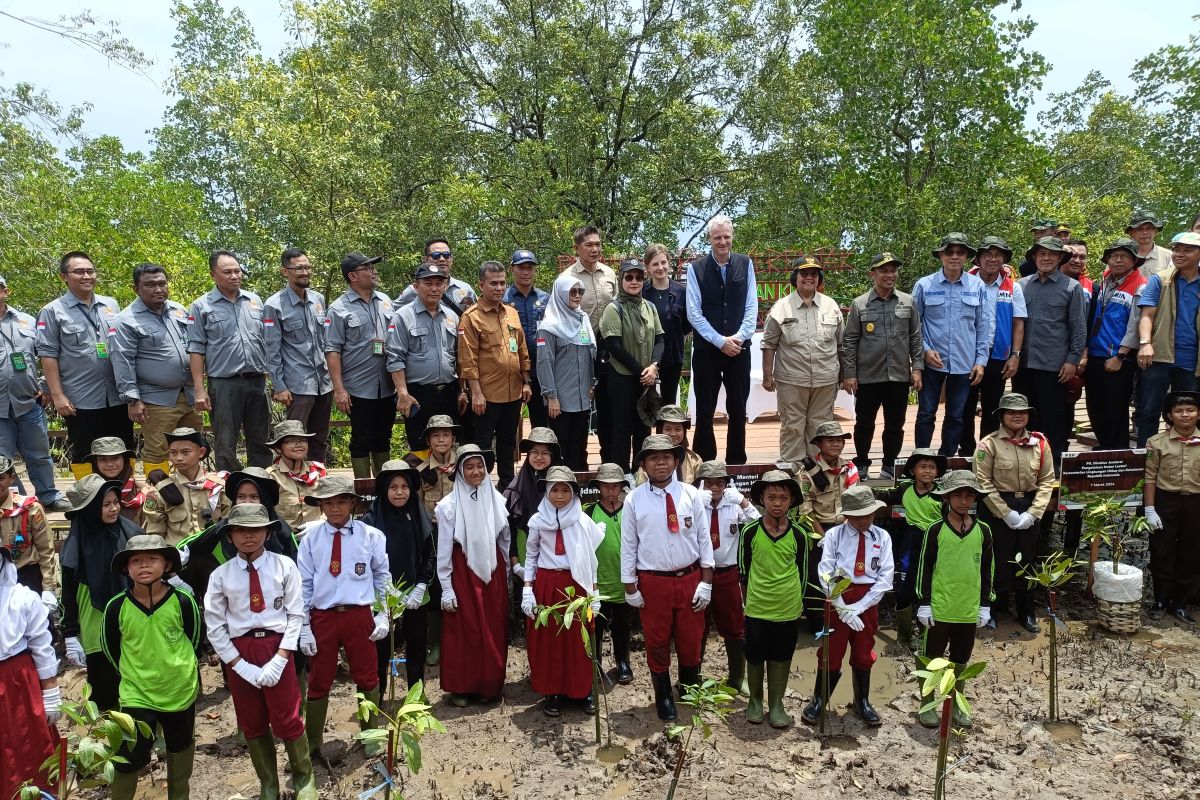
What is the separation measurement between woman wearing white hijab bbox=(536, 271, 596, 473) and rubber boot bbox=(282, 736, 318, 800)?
135 inches

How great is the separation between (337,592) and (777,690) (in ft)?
10.5

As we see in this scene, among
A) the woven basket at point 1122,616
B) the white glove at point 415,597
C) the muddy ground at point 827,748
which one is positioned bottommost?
the muddy ground at point 827,748

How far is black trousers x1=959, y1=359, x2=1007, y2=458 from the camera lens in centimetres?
811

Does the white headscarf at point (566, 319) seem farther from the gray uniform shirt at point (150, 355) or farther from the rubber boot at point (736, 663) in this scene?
the gray uniform shirt at point (150, 355)

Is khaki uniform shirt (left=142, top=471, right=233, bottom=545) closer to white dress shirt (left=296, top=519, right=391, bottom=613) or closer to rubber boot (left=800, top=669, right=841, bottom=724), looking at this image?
white dress shirt (left=296, top=519, right=391, bottom=613)

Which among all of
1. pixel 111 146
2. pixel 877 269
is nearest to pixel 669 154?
pixel 877 269

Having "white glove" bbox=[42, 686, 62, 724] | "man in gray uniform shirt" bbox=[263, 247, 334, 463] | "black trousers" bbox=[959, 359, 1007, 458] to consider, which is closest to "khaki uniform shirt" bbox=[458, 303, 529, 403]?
"man in gray uniform shirt" bbox=[263, 247, 334, 463]

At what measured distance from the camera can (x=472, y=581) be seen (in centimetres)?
605

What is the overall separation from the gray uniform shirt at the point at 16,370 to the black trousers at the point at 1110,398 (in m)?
10.4

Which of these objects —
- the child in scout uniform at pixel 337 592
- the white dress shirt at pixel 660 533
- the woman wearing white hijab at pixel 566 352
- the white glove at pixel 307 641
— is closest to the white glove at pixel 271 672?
the white glove at pixel 307 641

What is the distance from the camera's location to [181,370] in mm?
7266

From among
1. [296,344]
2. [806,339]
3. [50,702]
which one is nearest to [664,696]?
[806,339]

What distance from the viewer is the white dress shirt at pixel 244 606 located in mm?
4758

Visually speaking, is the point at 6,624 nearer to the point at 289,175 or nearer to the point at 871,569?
the point at 871,569
